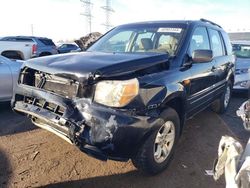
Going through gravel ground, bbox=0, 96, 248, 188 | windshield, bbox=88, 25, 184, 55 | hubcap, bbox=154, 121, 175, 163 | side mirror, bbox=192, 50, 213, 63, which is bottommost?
gravel ground, bbox=0, 96, 248, 188

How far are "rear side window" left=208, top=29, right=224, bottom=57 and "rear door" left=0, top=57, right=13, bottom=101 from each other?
3.94 meters

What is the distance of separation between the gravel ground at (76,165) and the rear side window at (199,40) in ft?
4.86

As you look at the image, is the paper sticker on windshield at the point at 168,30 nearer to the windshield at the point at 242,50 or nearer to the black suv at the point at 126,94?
the black suv at the point at 126,94

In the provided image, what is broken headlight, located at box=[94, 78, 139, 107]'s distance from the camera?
2781mm

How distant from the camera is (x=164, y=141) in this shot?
A: 343 centimetres

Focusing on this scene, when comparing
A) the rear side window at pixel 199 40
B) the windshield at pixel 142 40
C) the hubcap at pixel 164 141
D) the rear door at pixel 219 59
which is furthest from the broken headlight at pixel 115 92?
the rear door at pixel 219 59

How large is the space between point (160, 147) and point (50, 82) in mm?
1498

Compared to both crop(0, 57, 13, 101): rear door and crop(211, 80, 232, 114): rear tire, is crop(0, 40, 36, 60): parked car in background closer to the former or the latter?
crop(0, 57, 13, 101): rear door

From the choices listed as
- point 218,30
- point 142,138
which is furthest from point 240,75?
point 142,138

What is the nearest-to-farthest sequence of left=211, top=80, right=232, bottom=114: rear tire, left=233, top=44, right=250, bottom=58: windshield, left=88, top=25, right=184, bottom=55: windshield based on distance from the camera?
left=88, top=25, right=184, bottom=55: windshield → left=211, top=80, right=232, bottom=114: rear tire → left=233, top=44, right=250, bottom=58: windshield

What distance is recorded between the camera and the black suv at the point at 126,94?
2.75m

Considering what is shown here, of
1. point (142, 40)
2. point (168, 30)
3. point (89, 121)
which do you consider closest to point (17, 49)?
point (142, 40)

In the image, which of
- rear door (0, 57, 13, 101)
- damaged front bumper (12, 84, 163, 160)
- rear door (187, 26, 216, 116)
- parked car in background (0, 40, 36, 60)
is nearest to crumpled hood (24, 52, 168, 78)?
damaged front bumper (12, 84, 163, 160)

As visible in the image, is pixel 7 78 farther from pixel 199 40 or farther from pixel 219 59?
pixel 219 59
